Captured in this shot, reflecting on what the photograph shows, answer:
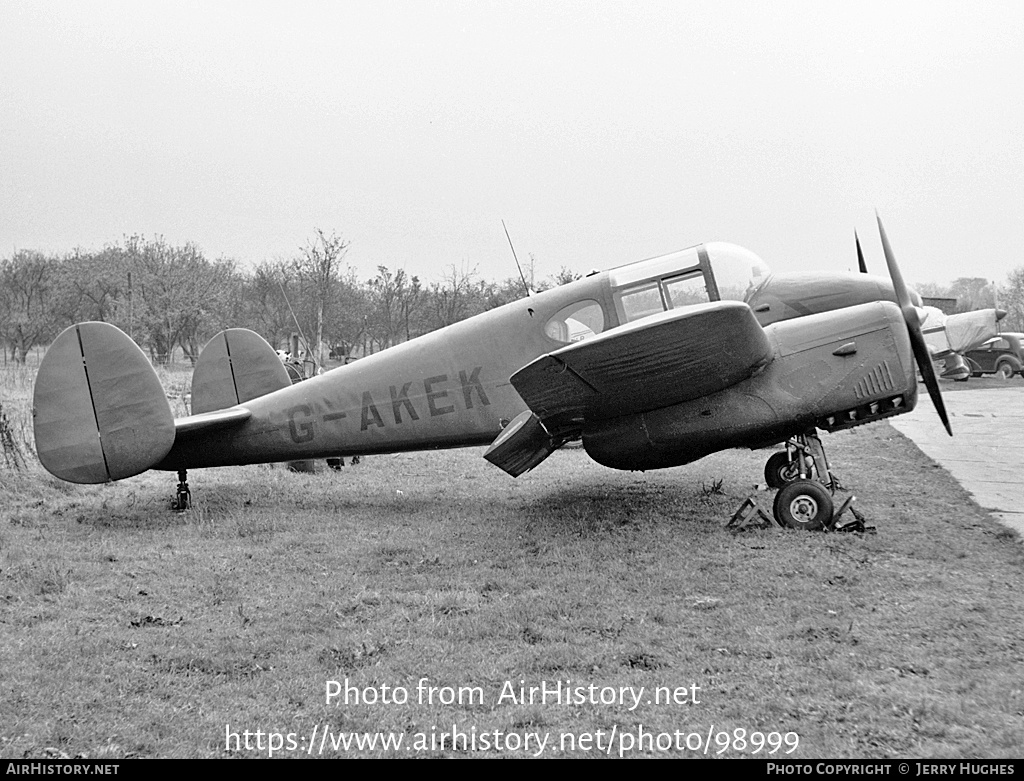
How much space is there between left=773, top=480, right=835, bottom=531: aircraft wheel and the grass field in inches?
8.0

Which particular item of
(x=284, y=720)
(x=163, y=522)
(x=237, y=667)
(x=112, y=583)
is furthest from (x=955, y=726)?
(x=163, y=522)

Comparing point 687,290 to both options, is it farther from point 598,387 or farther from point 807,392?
point 598,387

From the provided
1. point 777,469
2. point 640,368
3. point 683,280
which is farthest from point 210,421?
point 777,469

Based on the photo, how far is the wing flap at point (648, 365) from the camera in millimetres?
6035

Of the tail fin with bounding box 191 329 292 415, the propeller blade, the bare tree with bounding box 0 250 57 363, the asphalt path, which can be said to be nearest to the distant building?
the asphalt path

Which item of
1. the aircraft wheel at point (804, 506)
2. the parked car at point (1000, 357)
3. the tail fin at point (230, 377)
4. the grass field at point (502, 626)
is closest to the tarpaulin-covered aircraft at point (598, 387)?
the aircraft wheel at point (804, 506)

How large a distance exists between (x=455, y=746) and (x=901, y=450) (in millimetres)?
10785

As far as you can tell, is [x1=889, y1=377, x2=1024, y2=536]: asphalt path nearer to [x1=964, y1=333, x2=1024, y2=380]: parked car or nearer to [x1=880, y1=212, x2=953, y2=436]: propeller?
[x1=880, y1=212, x2=953, y2=436]: propeller

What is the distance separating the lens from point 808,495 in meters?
6.81

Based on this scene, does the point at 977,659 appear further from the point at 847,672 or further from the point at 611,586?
the point at 611,586

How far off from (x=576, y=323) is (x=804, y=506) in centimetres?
271

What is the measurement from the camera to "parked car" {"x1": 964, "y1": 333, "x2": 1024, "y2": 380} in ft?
95.0

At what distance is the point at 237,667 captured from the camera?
13.4ft

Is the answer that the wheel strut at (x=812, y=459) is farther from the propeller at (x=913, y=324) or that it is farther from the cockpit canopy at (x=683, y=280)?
the cockpit canopy at (x=683, y=280)
